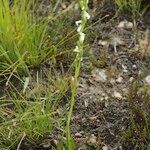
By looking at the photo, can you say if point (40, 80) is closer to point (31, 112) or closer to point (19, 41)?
point (19, 41)

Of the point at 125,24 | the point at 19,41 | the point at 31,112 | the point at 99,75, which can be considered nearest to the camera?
the point at 31,112

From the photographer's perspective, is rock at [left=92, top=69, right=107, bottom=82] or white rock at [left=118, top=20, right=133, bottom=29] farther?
white rock at [left=118, top=20, right=133, bottom=29]

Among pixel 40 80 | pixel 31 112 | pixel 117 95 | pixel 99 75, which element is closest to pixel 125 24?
pixel 99 75

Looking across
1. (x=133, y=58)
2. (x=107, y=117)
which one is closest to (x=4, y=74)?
(x=107, y=117)

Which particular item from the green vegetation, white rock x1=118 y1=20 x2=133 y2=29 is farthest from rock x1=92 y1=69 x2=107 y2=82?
white rock x1=118 y1=20 x2=133 y2=29

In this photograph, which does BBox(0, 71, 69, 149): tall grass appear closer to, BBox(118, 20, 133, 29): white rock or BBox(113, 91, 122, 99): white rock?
BBox(113, 91, 122, 99): white rock

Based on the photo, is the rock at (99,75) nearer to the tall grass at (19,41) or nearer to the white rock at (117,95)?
the white rock at (117,95)

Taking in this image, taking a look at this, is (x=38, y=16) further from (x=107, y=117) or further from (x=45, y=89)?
(x=107, y=117)

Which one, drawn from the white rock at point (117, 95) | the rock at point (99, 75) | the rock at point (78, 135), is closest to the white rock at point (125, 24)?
the rock at point (99, 75)

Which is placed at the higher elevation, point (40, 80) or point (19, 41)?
point (19, 41)
